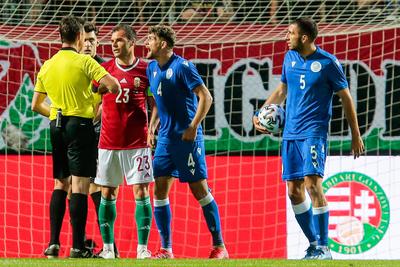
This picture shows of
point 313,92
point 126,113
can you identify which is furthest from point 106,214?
point 313,92

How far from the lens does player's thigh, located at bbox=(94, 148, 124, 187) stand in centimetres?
933

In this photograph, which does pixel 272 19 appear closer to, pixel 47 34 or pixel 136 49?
pixel 136 49

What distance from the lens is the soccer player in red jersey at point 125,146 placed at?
30.6ft

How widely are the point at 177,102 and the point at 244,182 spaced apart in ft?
9.21

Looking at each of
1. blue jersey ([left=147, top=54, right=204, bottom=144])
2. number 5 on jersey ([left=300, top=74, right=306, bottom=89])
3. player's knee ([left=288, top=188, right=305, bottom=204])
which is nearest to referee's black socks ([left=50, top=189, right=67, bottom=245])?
blue jersey ([left=147, top=54, right=204, bottom=144])

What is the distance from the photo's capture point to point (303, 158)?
8.75 metres

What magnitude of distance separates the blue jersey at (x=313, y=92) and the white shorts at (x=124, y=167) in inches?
46.2

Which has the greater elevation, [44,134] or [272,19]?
[272,19]

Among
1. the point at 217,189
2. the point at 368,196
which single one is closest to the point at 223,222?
the point at 217,189

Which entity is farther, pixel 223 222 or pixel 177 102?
pixel 223 222

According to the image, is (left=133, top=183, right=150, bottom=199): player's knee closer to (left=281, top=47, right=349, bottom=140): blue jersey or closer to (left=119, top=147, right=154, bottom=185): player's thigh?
(left=119, top=147, right=154, bottom=185): player's thigh

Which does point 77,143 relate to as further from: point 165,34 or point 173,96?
point 165,34

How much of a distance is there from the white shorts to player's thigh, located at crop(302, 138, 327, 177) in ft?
4.26

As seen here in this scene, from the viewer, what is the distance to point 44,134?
11859 millimetres
